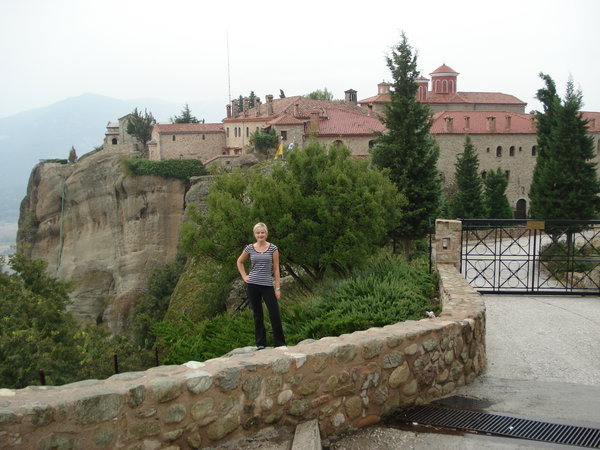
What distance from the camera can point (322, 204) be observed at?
1579 cm

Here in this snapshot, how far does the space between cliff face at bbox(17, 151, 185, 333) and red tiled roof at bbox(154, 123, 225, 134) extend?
5379 millimetres

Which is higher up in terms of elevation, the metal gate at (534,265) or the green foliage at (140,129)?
the green foliage at (140,129)

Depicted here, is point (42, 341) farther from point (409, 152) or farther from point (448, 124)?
point (448, 124)

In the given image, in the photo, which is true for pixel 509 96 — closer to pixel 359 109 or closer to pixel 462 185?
pixel 359 109

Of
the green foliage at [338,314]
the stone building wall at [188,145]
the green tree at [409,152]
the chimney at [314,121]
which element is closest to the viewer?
the green foliage at [338,314]

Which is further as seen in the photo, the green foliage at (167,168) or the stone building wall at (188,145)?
the stone building wall at (188,145)

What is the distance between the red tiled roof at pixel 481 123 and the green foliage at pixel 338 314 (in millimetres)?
44574

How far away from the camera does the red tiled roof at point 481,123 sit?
2114 inches

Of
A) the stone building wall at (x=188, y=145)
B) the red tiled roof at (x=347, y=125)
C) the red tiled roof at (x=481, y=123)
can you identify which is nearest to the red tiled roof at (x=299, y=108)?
the red tiled roof at (x=347, y=125)

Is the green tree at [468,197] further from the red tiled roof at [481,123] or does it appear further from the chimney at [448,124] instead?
the red tiled roof at [481,123]

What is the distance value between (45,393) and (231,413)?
1.33m

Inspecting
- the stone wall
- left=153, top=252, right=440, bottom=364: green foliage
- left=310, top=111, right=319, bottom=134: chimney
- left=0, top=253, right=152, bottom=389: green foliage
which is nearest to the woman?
left=153, top=252, right=440, bottom=364: green foliage

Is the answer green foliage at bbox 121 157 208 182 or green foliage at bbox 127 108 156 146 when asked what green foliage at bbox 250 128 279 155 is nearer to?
green foliage at bbox 121 157 208 182

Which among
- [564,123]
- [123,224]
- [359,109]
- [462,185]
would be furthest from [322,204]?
[359,109]
